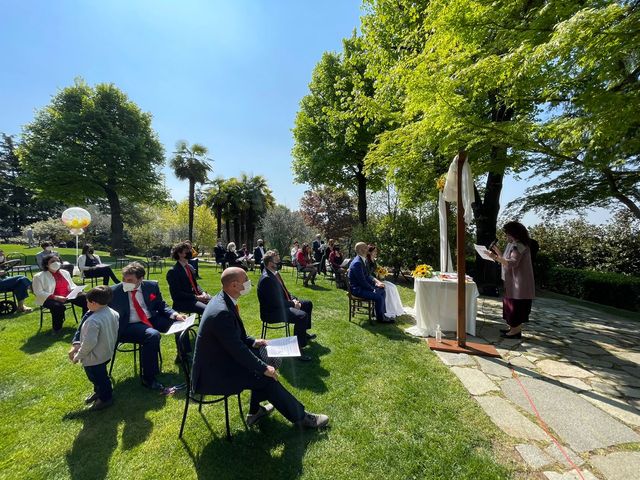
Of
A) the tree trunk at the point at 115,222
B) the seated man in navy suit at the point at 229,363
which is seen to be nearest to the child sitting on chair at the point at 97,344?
the seated man in navy suit at the point at 229,363

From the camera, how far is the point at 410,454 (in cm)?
248

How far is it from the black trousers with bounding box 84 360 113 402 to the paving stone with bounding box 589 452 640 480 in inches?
187

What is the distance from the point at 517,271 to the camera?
16.8 ft

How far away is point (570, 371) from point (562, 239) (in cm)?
1183

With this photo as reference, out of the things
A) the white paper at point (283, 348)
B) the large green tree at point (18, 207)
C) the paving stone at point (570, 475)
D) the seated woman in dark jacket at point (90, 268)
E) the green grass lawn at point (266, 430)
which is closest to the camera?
the paving stone at point (570, 475)

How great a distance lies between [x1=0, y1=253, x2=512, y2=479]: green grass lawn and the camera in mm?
2346

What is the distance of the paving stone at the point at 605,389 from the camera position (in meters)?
3.49

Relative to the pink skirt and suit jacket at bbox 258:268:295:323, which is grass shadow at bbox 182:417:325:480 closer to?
suit jacket at bbox 258:268:295:323

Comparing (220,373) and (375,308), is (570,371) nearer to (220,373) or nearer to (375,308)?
(375,308)

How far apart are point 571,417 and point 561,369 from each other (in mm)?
1426

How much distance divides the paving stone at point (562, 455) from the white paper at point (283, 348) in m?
2.37

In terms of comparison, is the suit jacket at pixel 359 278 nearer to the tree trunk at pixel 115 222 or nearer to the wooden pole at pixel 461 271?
the wooden pole at pixel 461 271

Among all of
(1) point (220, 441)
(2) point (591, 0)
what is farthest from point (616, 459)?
(2) point (591, 0)

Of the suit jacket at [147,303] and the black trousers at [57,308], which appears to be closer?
the suit jacket at [147,303]
